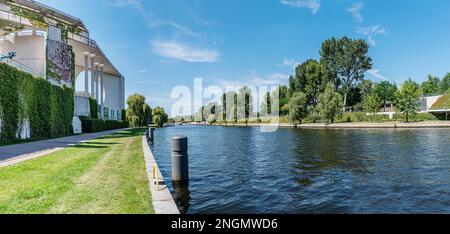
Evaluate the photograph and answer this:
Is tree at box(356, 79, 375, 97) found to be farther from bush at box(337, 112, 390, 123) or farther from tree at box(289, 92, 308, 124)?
tree at box(289, 92, 308, 124)

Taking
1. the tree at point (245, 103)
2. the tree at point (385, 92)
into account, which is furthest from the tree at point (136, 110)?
the tree at point (385, 92)

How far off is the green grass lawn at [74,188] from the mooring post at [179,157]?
2.87 feet

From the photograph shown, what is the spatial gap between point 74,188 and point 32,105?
20233 millimetres

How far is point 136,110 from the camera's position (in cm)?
7219

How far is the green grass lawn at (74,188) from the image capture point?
5.68 m

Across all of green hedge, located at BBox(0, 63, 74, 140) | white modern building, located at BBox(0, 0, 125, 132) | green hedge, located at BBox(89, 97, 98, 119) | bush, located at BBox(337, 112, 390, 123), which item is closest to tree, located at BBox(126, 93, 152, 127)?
white modern building, located at BBox(0, 0, 125, 132)

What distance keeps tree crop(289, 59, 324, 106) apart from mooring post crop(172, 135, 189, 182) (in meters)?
79.0

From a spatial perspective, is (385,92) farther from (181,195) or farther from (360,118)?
(181,195)

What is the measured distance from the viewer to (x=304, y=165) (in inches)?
533

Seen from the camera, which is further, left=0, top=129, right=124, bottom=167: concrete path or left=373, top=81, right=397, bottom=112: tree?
left=373, top=81, right=397, bottom=112: tree

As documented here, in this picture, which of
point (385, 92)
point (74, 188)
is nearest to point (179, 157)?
point (74, 188)

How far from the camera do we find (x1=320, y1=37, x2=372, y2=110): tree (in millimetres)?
83188

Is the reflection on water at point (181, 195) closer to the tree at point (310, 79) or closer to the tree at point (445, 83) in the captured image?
the tree at point (310, 79)

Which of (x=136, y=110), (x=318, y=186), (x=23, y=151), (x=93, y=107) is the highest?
(x=136, y=110)
